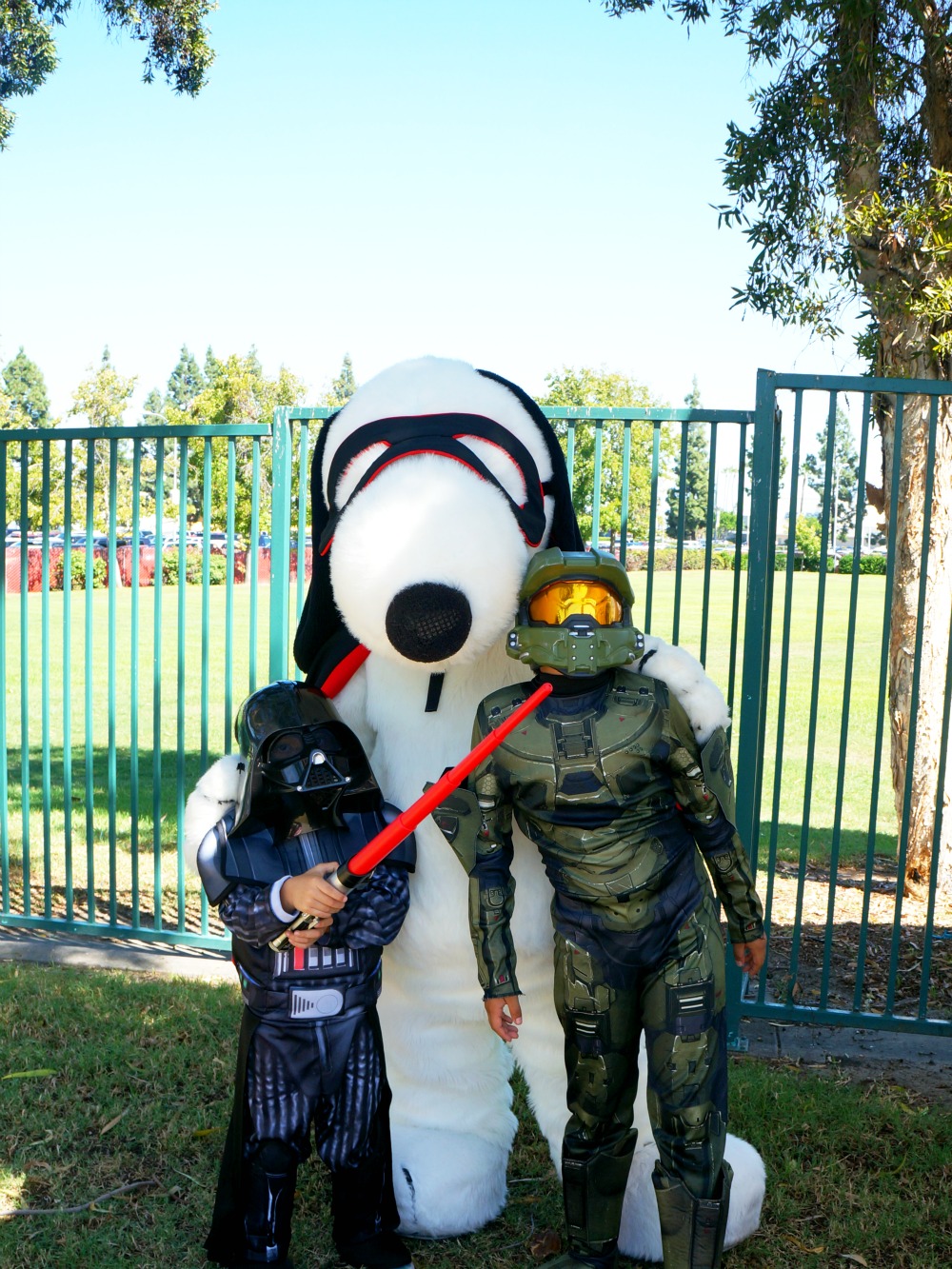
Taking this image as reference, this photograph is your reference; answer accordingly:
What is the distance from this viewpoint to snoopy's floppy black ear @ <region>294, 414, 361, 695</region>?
274 centimetres

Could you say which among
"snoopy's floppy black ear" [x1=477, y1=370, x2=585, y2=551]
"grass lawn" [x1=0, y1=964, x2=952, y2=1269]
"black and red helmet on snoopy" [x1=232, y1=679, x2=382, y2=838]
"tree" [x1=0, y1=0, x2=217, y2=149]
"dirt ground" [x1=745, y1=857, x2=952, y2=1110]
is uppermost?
"tree" [x1=0, y1=0, x2=217, y2=149]

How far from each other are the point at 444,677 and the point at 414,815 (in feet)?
2.09

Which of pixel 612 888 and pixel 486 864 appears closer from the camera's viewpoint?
pixel 612 888

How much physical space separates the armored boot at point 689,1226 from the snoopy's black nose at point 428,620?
116 centimetres

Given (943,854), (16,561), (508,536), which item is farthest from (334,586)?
(16,561)

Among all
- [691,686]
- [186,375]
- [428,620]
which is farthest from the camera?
[186,375]

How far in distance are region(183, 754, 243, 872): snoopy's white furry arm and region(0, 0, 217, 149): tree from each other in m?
6.50

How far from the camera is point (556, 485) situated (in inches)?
105

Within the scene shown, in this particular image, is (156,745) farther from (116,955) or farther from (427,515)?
(427,515)

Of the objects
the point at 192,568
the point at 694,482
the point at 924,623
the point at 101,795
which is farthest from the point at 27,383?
the point at 924,623

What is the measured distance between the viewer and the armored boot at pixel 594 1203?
7.80ft

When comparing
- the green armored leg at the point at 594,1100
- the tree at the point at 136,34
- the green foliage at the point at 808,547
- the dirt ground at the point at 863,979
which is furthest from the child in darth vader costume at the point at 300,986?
the green foliage at the point at 808,547

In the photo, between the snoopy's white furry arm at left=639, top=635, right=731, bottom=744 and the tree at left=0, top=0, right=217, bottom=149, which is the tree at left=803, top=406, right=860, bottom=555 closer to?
the snoopy's white furry arm at left=639, top=635, right=731, bottom=744

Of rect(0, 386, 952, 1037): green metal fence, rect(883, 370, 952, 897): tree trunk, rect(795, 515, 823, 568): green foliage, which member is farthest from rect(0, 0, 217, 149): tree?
rect(795, 515, 823, 568): green foliage
